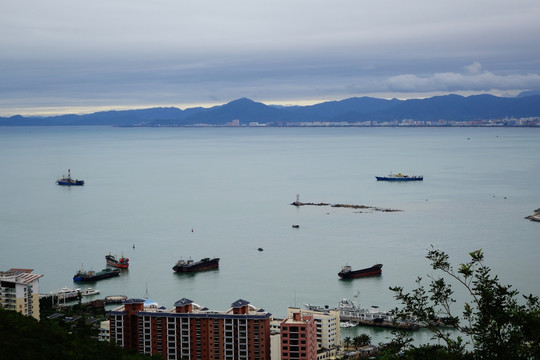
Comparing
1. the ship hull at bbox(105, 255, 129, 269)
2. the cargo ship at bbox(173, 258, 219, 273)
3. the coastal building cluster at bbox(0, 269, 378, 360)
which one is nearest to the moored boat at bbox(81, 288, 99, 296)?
the ship hull at bbox(105, 255, 129, 269)

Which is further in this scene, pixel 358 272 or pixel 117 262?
pixel 117 262

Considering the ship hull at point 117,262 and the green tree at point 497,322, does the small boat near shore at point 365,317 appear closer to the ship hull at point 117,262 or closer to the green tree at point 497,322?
the ship hull at point 117,262

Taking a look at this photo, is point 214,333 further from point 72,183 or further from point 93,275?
point 72,183

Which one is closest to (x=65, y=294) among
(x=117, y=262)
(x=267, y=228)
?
(x=117, y=262)

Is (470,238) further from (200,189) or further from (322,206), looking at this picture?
(200,189)

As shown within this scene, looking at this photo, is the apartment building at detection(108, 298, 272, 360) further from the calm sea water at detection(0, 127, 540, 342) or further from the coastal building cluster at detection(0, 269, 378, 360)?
the calm sea water at detection(0, 127, 540, 342)

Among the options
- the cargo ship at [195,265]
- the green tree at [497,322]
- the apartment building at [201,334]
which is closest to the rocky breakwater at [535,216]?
the cargo ship at [195,265]

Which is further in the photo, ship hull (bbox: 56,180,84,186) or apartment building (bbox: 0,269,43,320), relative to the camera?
ship hull (bbox: 56,180,84,186)
